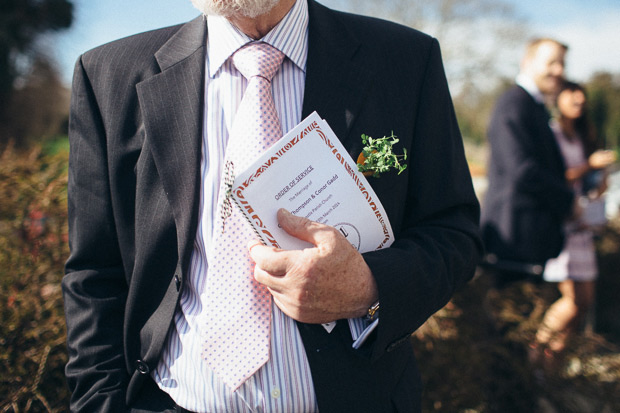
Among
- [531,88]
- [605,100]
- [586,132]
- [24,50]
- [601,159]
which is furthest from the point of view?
[605,100]

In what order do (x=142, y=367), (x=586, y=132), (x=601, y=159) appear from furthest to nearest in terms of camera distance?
(x=586, y=132), (x=601, y=159), (x=142, y=367)

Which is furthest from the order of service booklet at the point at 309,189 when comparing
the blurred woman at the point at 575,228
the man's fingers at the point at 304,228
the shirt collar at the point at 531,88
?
the blurred woman at the point at 575,228

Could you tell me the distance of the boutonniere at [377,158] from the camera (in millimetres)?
1188

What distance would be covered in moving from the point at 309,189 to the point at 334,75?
37 centimetres

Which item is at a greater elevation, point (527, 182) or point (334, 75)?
point (334, 75)

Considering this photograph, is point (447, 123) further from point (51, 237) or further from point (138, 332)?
point (51, 237)

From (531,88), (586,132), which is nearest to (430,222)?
(531,88)

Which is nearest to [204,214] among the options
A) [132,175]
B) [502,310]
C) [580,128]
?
[132,175]

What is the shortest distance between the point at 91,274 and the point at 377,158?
0.88 metres

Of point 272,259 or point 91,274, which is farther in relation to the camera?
point 91,274

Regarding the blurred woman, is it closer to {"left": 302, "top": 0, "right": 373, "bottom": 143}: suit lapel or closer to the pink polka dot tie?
{"left": 302, "top": 0, "right": 373, "bottom": 143}: suit lapel

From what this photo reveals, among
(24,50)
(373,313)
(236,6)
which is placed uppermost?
(236,6)

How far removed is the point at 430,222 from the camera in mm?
1345

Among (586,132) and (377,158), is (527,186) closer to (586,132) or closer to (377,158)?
(586,132)
